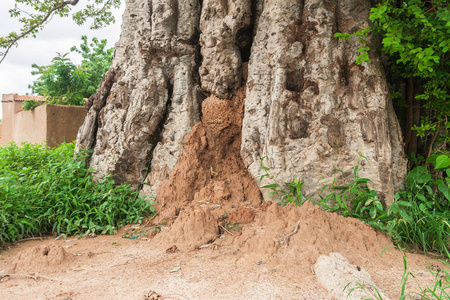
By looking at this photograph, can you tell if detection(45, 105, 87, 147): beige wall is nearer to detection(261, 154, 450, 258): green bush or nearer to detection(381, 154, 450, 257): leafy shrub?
detection(261, 154, 450, 258): green bush

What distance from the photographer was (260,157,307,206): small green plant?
10.9ft

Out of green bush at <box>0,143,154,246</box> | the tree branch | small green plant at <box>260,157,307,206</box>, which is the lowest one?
green bush at <box>0,143,154,246</box>

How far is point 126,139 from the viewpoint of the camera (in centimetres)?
446

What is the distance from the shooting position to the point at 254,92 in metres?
3.95

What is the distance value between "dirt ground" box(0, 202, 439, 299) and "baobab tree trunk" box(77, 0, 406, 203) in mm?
743

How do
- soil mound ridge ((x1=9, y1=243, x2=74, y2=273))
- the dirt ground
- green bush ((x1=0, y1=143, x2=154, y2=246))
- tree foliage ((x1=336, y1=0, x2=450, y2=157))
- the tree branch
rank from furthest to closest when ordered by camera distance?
the tree branch < green bush ((x1=0, y1=143, x2=154, y2=246)) < tree foliage ((x1=336, y1=0, x2=450, y2=157)) < soil mound ridge ((x1=9, y1=243, x2=74, y2=273)) < the dirt ground

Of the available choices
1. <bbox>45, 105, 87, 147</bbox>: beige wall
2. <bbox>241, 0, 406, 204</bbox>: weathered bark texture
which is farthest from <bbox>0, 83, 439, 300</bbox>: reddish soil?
<bbox>45, 105, 87, 147</bbox>: beige wall

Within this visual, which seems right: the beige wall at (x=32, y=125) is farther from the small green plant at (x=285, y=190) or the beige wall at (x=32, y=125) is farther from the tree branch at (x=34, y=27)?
the small green plant at (x=285, y=190)

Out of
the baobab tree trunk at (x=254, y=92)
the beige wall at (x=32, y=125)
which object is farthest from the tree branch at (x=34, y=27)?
the baobab tree trunk at (x=254, y=92)

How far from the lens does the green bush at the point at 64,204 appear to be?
363 cm

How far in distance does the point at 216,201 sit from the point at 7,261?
6.77 feet

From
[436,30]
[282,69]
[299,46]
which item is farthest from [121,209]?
[436,30]

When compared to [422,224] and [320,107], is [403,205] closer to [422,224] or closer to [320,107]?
[422,224]

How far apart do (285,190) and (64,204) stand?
2496 mm
